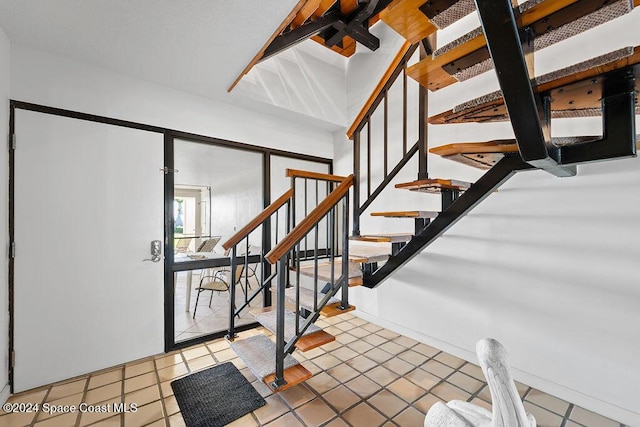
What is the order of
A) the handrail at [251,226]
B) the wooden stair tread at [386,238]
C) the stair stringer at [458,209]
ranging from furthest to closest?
the handrail at [251,226]
the wooden stair tread at [386,238]
the stair stringer at [458,209]

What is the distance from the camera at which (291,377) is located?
6.25 ft

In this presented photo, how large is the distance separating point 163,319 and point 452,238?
283 cm

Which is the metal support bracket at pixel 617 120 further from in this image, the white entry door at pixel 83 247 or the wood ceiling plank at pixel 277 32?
the white entry door at pixel 83 247

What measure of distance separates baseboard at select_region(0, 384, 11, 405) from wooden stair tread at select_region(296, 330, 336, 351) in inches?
80.7

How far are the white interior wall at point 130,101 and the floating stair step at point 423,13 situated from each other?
227 centimetres

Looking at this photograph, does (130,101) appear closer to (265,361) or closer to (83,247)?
(83,247)

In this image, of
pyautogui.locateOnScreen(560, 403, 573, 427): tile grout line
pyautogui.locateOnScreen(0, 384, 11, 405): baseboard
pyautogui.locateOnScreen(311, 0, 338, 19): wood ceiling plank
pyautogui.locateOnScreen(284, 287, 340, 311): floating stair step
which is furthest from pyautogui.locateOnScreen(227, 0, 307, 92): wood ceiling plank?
pyautogui.locateOnScreen(560, 403, 573, 427): tile grout line

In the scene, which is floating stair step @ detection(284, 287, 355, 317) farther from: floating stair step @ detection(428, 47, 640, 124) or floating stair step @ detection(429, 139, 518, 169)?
floating stair step @ detection(428, 47, 640, 124)

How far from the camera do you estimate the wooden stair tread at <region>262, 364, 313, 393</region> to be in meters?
1.83

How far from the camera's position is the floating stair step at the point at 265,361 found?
187 cm

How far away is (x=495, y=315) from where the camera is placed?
232 centimetres

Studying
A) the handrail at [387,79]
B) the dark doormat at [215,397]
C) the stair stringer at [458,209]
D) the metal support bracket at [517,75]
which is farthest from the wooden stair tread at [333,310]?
the metal support bracket at [517,75]

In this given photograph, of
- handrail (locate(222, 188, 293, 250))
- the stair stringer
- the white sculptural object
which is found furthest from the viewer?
handrail (locate(222, 188, 293, 250))

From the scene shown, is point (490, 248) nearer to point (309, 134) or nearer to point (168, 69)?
point (309, 134)
